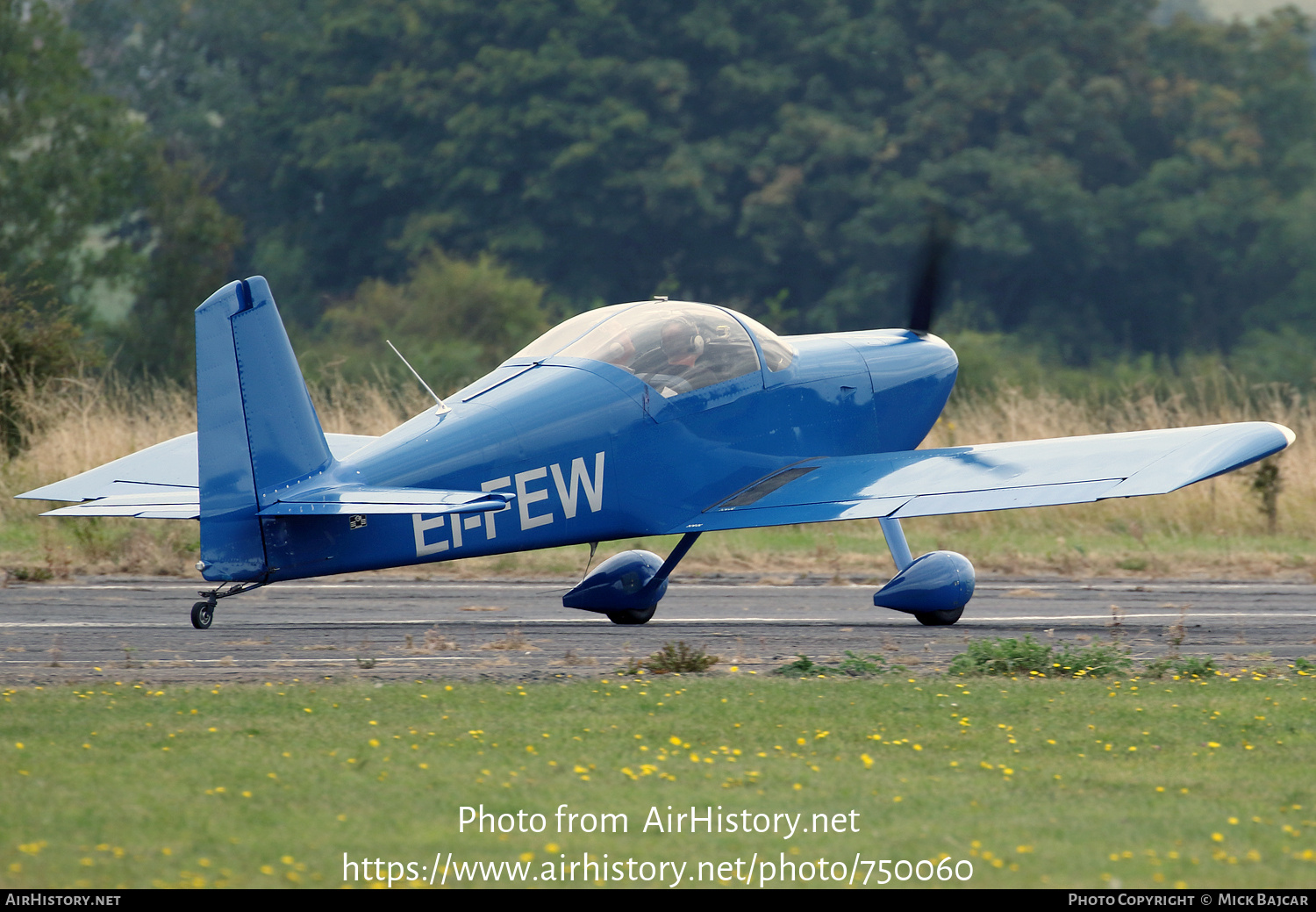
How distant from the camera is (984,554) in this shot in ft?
52.4

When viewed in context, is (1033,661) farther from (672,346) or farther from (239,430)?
(239,430)

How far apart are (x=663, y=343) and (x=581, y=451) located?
3.80ft

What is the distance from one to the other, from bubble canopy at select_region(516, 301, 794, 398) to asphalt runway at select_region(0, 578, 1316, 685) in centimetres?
185

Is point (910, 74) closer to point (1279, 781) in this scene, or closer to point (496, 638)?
point (496, 638)

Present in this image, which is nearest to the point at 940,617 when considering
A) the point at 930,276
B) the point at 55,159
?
the point at 930,276

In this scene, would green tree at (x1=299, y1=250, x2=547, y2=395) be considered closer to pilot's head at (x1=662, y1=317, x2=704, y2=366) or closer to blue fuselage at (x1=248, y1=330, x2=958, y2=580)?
blue fuselage at (x1=248, y1=330, x2=958, y2=580)

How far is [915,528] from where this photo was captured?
17.9 meters

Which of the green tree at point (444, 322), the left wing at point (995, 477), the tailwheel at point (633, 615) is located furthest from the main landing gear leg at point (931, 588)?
the green tree at point (444, 322)

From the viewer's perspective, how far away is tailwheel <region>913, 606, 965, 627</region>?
36.8 feet

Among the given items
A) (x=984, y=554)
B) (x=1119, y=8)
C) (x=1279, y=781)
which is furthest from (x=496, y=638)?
(x=1119, y=8)

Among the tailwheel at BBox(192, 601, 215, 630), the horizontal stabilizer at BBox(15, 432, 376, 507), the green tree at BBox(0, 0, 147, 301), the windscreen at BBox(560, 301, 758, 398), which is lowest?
the tailwheel at BBox(192, 601, 215, 630)

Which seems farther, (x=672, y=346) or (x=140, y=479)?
(x=672, y=346)

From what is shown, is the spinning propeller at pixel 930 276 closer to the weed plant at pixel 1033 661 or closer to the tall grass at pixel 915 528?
the tall grass at pixel 915 528

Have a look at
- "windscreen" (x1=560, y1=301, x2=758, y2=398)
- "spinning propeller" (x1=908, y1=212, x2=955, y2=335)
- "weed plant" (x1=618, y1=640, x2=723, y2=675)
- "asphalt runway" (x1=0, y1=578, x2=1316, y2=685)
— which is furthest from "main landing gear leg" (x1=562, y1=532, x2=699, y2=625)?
"spinning propeller" (x1=908, y1=212, x2=955, y2=335)
